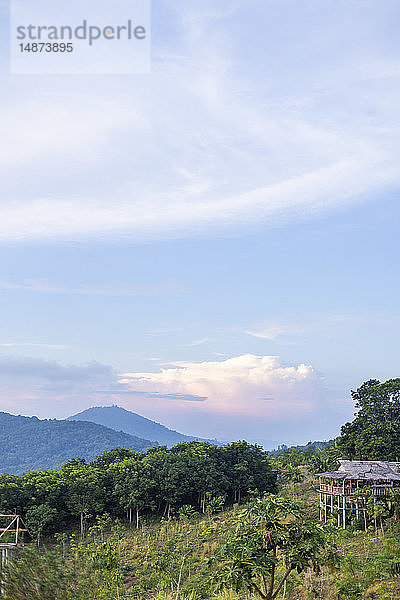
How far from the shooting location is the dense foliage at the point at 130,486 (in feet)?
62.1

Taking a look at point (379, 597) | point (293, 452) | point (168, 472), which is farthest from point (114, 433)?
point (379, 597)

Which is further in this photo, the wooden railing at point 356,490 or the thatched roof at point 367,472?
the thatched roof at point 367,472

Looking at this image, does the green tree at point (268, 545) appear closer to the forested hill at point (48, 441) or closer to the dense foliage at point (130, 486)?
the dense foliage at point (130, 486)

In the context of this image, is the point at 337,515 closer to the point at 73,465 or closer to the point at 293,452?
the point at 73,465

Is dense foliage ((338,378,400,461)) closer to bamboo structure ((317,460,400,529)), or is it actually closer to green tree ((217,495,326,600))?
bamboo structure ((317,460,400,529))

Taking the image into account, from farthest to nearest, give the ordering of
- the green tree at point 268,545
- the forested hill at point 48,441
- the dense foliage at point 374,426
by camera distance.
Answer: the forested hill at point 48,441
the dense foliage at point 374,426
the green tree at point 268,545

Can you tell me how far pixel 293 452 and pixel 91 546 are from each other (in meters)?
17.3

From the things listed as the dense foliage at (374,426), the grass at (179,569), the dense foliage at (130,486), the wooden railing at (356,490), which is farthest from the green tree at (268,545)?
the dense foliage at (374,426)

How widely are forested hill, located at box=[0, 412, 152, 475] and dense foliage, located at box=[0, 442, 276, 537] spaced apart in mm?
77218

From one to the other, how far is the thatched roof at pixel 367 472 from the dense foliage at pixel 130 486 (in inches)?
192

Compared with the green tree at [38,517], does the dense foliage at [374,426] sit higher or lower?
higher

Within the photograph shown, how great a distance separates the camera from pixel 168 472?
2092cm

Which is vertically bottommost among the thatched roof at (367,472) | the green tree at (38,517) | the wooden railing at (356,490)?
the green tree at (38,517)

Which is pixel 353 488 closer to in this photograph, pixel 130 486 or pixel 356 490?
pixel 356 490
